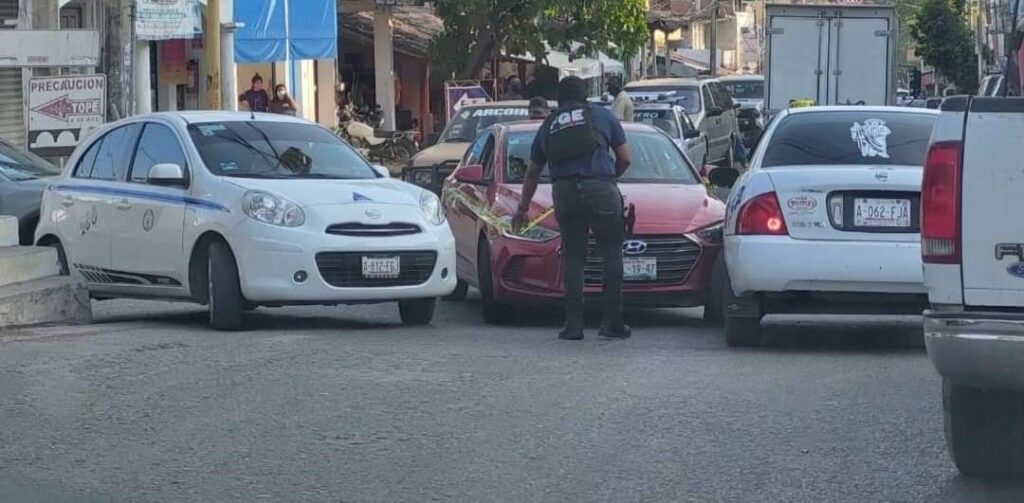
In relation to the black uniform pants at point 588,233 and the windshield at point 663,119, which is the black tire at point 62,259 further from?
the windshield at point 663,119

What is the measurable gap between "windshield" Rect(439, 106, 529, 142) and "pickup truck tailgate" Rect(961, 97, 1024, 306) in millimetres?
14759

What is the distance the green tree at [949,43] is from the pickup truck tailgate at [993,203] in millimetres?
41600

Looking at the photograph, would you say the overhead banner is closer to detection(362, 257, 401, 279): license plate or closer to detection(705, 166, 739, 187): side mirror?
detection(362, 257, 401, 279): license plate

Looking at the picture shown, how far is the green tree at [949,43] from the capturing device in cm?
4634

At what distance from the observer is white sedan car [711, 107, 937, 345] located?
9.67 meters

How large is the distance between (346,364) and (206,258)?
2348 mm

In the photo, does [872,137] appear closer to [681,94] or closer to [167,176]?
[167,176]

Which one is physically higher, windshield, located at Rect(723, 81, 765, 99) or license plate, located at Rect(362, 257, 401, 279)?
windshield, located at Rect(723, 81, 765, 99)

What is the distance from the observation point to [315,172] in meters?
11.9

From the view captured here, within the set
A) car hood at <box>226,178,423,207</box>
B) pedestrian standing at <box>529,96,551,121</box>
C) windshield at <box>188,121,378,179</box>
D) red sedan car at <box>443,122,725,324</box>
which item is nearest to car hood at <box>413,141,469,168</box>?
pedestrian standing at <box>529,96,551,121</box>

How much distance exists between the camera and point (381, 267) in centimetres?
1123

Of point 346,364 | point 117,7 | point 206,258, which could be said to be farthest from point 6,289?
point 117,7

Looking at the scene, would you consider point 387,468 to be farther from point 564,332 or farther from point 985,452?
point 564,332

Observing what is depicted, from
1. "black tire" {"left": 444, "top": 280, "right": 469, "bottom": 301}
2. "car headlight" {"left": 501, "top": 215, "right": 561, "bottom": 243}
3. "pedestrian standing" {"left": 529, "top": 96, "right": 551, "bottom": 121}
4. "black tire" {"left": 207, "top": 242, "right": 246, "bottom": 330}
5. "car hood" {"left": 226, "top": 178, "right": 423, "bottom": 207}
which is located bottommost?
"black tire" {"left": 444, "top": 280, "right": 469, "bottom": 301}
